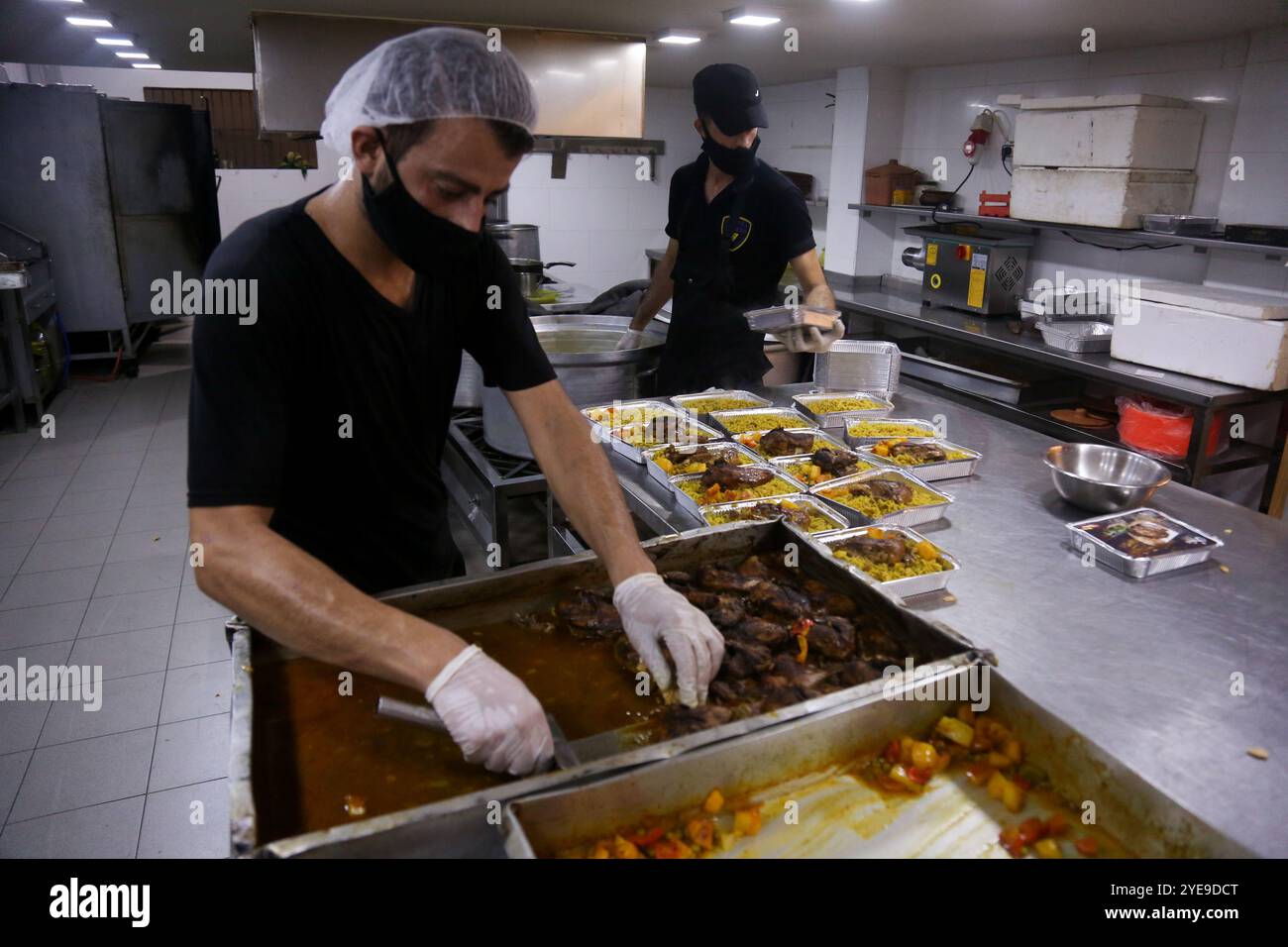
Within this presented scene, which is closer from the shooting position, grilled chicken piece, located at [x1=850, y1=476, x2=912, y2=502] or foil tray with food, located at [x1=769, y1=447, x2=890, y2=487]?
grilled chicken piece, located at [x1=850, y1=476, x2=912, y2=502]

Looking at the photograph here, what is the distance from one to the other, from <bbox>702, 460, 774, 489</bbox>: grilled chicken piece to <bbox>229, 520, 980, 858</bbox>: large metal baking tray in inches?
18.0

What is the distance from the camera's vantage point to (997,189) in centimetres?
551

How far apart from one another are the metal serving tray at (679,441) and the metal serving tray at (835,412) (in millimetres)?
364

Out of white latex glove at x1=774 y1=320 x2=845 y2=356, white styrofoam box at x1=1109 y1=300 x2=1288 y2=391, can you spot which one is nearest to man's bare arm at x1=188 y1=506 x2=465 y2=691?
white latex glove at x1=774 y1=320 x2=845 y2=356

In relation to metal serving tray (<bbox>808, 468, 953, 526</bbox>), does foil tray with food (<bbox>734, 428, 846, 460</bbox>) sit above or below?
above

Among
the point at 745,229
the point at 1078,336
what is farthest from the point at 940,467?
the point at 1078,336

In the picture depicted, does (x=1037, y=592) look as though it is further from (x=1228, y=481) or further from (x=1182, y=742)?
(x=1228, y=481)

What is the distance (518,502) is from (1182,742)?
351 cm

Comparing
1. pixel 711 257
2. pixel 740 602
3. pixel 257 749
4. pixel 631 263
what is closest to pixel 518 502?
pixel 711 257

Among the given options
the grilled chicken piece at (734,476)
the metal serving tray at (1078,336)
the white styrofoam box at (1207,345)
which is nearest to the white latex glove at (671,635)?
the grilled chicken piece at (734,476)

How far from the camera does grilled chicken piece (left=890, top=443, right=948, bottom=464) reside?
258 cm

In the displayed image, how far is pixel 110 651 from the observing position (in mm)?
3557

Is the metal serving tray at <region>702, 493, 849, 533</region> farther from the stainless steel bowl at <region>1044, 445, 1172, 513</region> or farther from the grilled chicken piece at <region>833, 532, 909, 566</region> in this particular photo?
the stainless steel bowl at <region>1044, 445, 1172, 513</region>

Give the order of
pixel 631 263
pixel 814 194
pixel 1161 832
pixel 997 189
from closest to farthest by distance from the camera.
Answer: pixel 1161 832 → pixel 997 189 → pixel 814 194 → pixel 631 263
